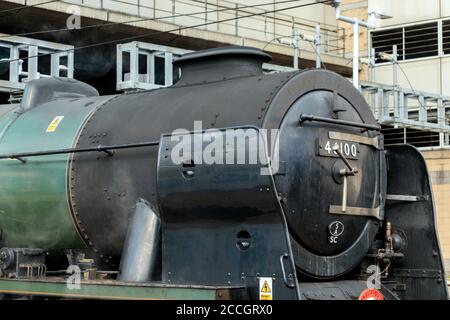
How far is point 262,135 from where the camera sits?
6.55 m

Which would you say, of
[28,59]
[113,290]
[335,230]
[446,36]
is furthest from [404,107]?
[113,290]

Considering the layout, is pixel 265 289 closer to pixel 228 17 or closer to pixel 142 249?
pixel 142 249

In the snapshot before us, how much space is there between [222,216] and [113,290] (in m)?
1.13

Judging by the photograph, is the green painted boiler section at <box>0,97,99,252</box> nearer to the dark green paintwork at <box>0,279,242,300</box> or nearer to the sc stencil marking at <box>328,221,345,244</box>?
the dark green paintwork at <box>0,279,242,300</box>

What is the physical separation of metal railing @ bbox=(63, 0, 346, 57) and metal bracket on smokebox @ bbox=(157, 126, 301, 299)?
18308 mm

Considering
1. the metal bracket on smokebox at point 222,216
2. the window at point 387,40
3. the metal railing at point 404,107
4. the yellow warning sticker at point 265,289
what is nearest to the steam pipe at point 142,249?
the metal bracket on smokebox at point 222,216

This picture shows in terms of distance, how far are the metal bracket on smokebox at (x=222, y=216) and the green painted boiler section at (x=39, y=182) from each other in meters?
1.50

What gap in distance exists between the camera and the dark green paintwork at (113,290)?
650 centimetres

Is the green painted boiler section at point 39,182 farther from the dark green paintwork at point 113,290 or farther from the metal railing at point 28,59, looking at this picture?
the metal railing at point 28,59

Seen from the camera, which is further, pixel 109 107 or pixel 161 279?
pixel 109 107

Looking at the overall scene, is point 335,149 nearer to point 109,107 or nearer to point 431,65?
point 109,107
